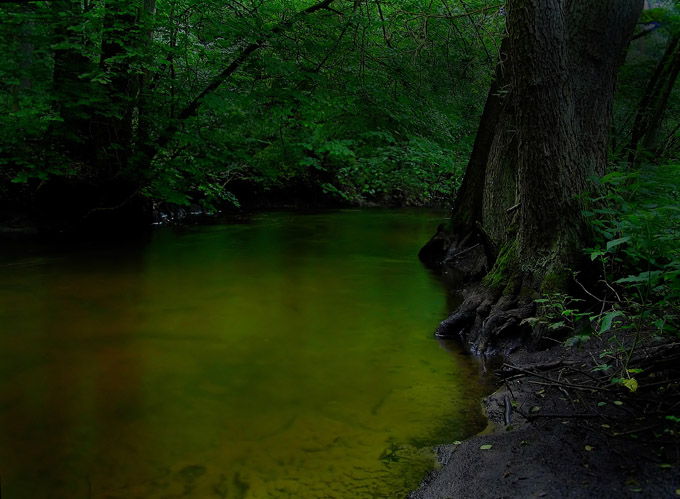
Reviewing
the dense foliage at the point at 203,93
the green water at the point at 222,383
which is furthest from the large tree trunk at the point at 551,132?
the dense foliage at the point at 203,93

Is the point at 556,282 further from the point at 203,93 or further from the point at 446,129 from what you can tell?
the point at 203,93

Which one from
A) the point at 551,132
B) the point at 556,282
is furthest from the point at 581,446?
the point at 551,132

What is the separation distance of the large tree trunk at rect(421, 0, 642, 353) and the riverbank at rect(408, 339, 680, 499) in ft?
5.37

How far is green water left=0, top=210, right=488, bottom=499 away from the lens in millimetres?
3355

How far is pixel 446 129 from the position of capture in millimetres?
11102

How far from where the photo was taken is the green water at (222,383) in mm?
3355

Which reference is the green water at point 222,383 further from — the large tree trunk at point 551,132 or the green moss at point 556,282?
the green moss at point 556,282

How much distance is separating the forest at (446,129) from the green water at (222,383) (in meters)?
0.94

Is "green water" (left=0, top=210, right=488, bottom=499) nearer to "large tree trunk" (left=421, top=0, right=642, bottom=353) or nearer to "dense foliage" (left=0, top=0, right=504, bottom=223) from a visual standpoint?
"large tree trunk" (left=421, top=0, right=642, bottom=353)

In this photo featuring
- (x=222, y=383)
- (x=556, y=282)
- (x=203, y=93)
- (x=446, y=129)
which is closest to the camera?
(x=222, y=383)

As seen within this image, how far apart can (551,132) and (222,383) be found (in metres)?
3.78

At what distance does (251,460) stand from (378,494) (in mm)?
901

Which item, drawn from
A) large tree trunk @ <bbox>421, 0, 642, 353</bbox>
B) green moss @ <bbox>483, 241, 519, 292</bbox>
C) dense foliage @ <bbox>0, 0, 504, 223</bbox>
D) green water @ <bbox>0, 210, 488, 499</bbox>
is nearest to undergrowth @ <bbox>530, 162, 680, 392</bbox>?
large tree trunk @ <bbox>421, 0, 642, 353</bbox>

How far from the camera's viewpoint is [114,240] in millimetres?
13031
